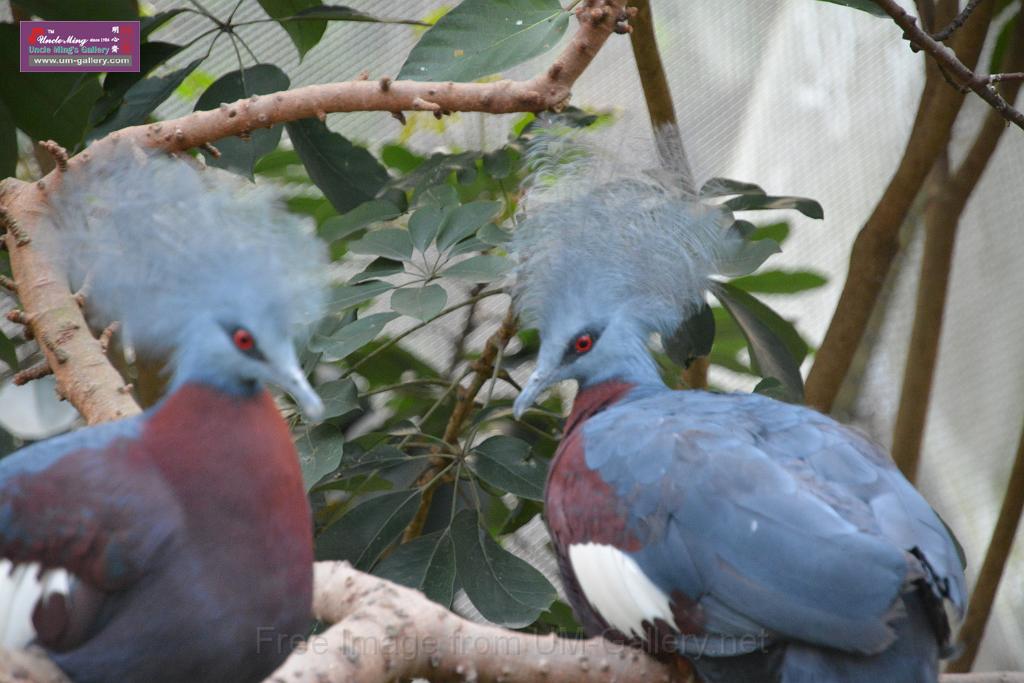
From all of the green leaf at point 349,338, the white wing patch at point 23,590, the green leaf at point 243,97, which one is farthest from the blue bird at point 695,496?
the white wing patch at point 23,590

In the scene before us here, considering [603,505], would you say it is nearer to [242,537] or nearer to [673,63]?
[242,537]

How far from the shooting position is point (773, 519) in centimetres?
109

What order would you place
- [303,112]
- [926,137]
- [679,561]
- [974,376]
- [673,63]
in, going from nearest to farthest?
1. [679,561]
2. [303,112]
3. [926,137]
4. [673,63]
5. [974,376]

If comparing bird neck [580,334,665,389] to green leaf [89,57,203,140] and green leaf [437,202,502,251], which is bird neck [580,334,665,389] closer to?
green leaf [437,202,502,251]

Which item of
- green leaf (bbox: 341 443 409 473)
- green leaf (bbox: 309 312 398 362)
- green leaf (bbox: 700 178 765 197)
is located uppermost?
green leaf (bbox: 700 178 765 197)

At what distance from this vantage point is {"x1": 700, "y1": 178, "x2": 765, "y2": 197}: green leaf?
1.57 meters

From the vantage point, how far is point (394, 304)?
4.45 feet

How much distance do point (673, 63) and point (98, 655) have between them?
1863 millimetres

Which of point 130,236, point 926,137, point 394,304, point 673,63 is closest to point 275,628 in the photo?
point 130,236

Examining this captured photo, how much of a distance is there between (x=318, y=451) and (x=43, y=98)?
2.87 feet

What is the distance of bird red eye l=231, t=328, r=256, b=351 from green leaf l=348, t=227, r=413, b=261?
55 cm

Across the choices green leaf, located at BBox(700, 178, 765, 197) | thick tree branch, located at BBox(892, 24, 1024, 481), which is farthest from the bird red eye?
thick tree branch, located at BBox(892, 24, 1024, 481)

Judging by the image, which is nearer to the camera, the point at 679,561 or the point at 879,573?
the point at 879,573

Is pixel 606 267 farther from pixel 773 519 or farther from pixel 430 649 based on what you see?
pixel 430 649
